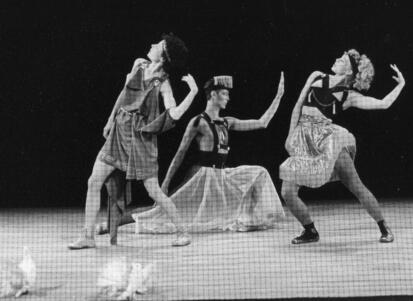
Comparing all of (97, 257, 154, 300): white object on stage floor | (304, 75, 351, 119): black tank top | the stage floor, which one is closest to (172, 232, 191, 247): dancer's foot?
the stage floor

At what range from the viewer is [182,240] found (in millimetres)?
4801

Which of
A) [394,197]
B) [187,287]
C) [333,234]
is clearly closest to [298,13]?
[333,234]

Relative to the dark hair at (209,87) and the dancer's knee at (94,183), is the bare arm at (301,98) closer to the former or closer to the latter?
the dark hair at (209,87)

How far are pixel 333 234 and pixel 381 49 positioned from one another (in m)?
1.72

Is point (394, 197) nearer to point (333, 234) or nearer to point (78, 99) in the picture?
point (333, 234)

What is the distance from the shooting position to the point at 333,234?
5.17 metres

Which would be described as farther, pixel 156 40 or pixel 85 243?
pixel 156 40

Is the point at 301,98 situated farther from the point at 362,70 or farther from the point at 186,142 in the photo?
the point at 186,142

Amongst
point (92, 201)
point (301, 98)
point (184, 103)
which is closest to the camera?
point (184, 103)

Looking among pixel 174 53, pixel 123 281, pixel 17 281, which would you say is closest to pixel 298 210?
pixel 174 53

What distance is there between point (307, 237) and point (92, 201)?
4.98 feet

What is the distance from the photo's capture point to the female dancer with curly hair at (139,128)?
4645 millimetres

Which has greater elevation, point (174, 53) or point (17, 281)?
point (174, 53)

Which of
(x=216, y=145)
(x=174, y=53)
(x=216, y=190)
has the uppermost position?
(x=174, y=53)
